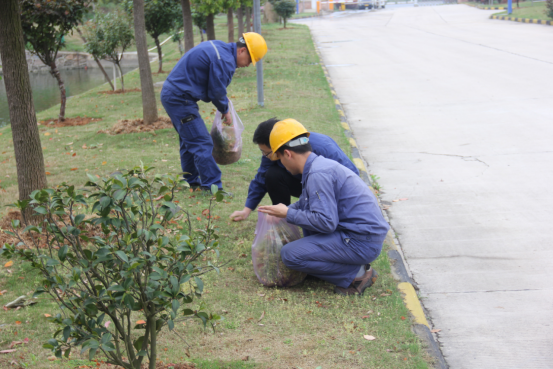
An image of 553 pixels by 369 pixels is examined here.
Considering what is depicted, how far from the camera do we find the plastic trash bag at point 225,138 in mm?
6016

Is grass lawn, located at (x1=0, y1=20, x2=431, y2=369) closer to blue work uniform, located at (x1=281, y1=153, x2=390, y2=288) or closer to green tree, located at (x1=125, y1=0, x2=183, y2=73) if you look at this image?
blue work uniform, located at (x1=281, y1=153, x2=390, y2=288)

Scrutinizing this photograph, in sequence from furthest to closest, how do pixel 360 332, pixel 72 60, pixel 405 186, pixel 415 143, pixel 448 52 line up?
pixel 72 60 → pixel 448 52 → pixel 415 143 → pixel 405 186 → pixel 360 332

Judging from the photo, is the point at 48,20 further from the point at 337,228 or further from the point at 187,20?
the point at 337,228

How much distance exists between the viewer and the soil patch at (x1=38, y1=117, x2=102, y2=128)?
10.6 m

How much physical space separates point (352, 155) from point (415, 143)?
1.25 metres

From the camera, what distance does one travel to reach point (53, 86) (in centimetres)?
2442

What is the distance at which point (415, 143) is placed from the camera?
26.7ft

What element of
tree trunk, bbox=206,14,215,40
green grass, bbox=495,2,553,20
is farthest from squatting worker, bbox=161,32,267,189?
green grass, bbox=495,2,553,20

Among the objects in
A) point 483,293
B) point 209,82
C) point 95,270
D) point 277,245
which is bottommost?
point 483,293

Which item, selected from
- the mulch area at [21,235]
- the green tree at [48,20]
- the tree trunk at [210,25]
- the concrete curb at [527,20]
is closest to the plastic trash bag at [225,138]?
the mulch area at [21,235]

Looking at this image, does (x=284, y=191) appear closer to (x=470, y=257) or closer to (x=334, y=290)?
(x=334, y=290)

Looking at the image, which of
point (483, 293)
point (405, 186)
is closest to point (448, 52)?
point (405, 186)

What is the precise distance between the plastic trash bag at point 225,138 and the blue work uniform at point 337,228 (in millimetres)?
2485

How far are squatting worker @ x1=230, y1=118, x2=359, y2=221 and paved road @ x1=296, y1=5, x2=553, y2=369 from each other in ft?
3.90
